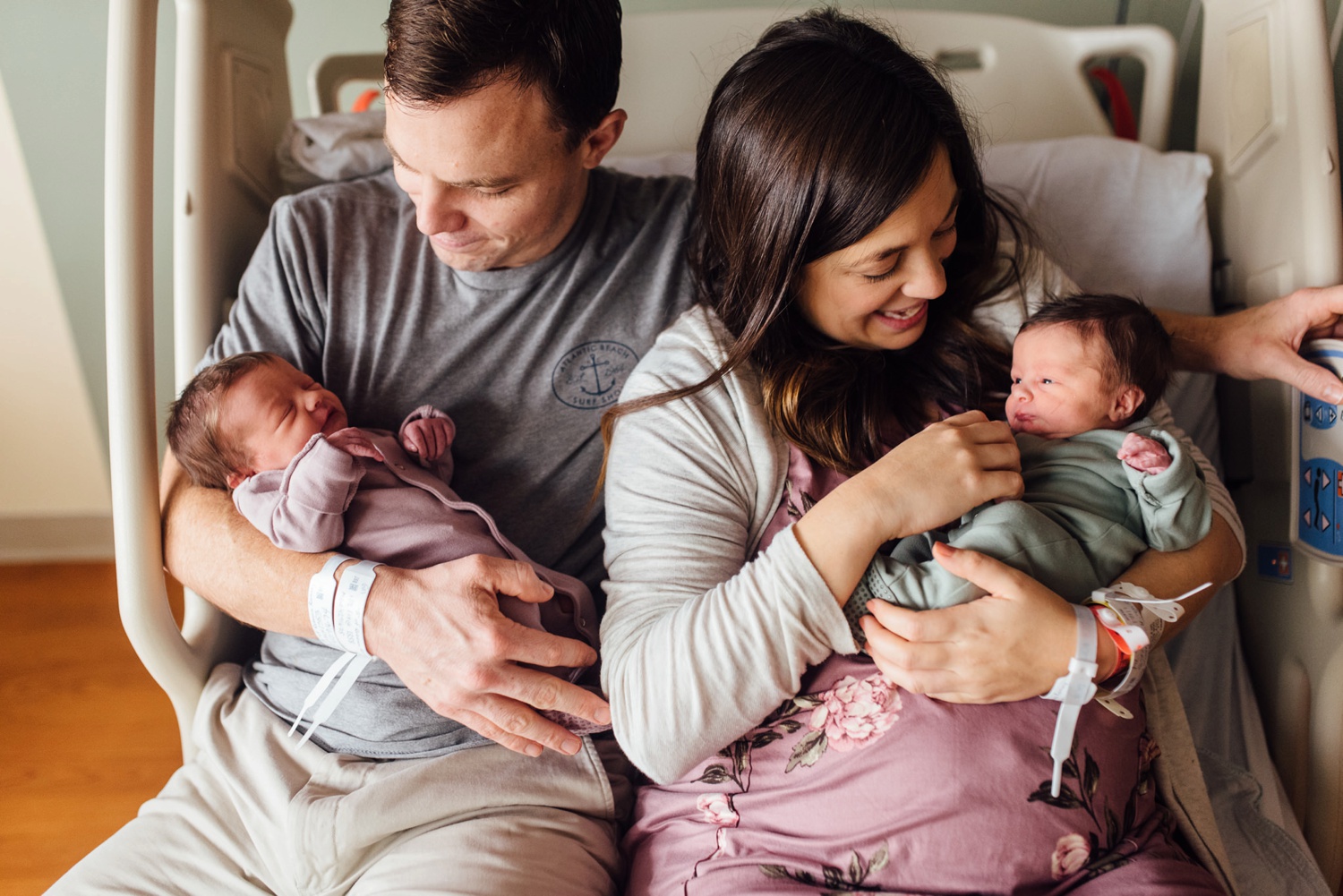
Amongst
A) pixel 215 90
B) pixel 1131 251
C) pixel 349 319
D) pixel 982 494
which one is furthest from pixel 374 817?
pixel 1131 251

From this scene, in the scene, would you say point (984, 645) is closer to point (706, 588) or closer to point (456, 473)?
point (706, 588)

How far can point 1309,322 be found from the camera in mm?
1408

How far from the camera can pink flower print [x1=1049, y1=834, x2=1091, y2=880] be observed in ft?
3.66

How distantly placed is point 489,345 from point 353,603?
510mm

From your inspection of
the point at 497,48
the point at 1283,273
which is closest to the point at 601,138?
the point at 497,48

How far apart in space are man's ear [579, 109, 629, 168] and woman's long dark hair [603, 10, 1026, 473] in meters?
0.19

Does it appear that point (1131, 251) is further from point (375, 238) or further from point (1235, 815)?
point (375, 238)

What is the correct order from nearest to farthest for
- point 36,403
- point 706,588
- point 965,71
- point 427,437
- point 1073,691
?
1. point 1073,691
2. point 706,588
3. point 427,437
4. point 965,71
5. point 36,403

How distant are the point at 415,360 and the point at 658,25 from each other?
1027 millimetres

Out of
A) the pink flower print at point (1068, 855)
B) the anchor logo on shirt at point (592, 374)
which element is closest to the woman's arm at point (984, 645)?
the pink flower print at point (1068, 855)

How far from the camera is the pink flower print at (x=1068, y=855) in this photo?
1.12 meters

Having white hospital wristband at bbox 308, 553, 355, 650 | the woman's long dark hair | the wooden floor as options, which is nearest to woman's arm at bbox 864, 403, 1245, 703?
the woman's long dark hair

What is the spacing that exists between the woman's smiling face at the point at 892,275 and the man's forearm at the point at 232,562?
0.82m

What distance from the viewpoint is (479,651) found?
122cm
